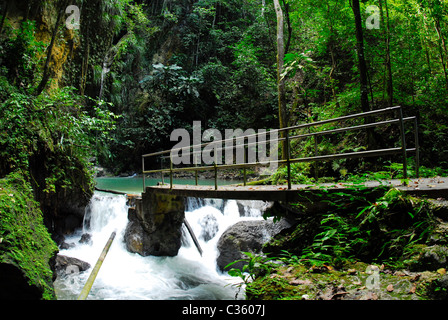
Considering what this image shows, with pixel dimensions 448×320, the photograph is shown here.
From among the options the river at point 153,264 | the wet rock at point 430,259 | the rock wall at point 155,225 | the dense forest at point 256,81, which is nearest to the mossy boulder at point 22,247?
the dense forest at point 256,81

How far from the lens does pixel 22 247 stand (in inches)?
134

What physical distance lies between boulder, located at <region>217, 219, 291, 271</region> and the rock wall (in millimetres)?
1482

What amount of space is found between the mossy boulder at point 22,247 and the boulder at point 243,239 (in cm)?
447

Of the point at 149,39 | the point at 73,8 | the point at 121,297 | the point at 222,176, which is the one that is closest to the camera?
the point at 121,297

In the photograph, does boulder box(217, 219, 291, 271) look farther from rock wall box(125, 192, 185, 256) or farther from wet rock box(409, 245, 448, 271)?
wet rock box(409, 245, 448, 271)

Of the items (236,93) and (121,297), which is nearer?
(121,297)

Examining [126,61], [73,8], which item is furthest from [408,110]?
[126,61]

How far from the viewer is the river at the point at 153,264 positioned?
20.4 feet

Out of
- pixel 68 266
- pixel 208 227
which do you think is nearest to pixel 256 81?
pixel 208 227

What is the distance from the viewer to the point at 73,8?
9.59 meters

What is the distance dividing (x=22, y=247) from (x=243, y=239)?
18.0ft

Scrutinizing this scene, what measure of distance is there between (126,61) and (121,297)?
1901cm

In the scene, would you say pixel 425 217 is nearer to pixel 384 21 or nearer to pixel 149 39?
pixel 384 21

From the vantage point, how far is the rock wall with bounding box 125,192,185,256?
7.78 meters
